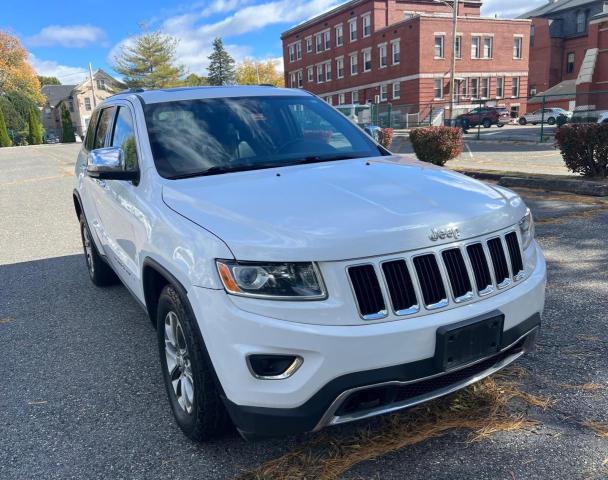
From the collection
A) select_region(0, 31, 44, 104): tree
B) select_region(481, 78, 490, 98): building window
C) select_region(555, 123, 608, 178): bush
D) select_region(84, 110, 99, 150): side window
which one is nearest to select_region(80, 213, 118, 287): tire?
select_region(84, 110, 99, 150): side window

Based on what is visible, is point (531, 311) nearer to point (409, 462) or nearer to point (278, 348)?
point (409, 462)

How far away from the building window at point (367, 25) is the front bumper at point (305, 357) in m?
52.9

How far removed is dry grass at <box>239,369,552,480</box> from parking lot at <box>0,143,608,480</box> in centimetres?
3

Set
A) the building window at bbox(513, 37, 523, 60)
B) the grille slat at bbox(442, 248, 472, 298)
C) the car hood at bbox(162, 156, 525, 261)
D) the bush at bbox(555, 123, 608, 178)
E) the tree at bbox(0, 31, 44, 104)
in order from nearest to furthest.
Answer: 1. the car hood at bbox(162, 156, 525, 261)
2. the grille slat at bbox(442, 248, 472, 298)
3. the bush at bbox(555, 123, 608, 178)
4. the building window at bbox(513, 37, 523, 60)
5. the tree at bbox(0, 31, 44, 104)

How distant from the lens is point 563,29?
2234 inches

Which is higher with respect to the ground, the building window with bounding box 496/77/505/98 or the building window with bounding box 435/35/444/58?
the building window with bounding box 435/35/444/58

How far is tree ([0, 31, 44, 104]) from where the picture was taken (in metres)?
67.4

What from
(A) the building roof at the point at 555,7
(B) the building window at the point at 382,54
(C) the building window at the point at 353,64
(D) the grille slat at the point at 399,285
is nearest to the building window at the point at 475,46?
(B) the building window at the point at 382,54

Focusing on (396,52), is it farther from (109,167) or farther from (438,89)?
(109,167)

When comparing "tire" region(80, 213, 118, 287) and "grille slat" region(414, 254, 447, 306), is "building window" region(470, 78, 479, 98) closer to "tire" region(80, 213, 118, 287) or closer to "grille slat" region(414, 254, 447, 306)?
"tire" region(80, 213, 118, 287)

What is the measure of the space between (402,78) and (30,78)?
51.5 metres

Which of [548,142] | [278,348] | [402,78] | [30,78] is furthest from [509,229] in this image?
[30,78]

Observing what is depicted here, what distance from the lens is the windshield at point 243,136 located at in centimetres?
329

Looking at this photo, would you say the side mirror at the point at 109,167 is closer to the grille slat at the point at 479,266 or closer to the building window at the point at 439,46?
the grille slat at the point at 479,266
